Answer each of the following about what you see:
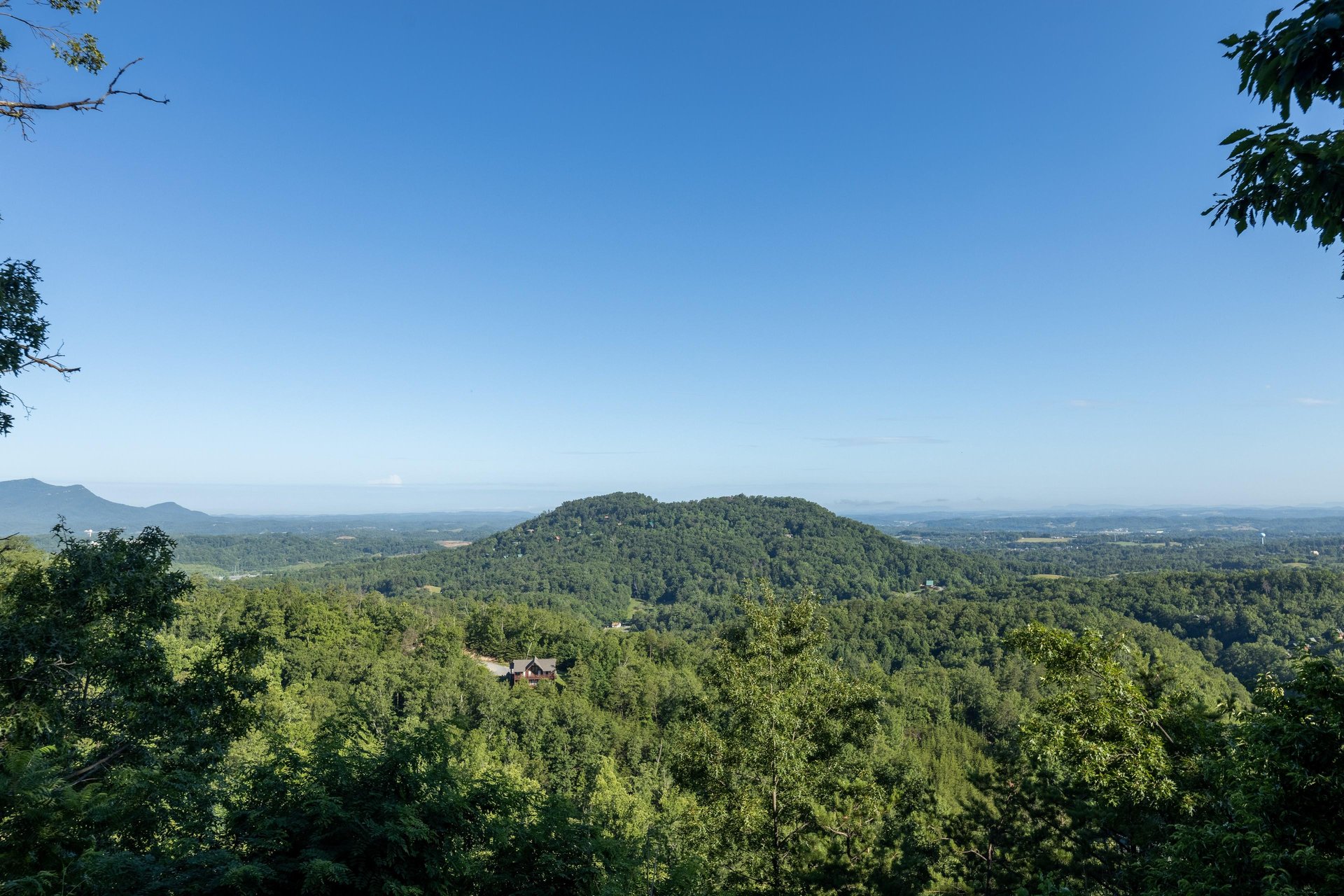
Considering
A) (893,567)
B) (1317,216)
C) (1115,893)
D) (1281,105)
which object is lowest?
(893,567)

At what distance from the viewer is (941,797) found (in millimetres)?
20719

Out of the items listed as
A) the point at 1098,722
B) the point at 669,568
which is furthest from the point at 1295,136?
the point at 669,568

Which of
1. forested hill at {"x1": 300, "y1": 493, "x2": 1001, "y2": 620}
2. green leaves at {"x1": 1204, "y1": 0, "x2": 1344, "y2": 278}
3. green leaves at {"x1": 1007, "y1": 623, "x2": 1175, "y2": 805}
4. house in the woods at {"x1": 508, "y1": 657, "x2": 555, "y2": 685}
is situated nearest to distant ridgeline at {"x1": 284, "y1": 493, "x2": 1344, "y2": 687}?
forested hill at {"x1": 300, "y1": 493, "x2": 1001, "y2": 620}

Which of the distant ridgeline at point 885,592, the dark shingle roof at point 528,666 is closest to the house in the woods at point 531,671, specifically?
the dark shingle roof at point 528,666

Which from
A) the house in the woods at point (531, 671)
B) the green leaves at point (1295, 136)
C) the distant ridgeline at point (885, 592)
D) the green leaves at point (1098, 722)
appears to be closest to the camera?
the green leaves at point (1295, 136)

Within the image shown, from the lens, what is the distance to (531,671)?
201 feet

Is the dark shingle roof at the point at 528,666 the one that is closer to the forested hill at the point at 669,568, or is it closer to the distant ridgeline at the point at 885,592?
the distant ridgeline at the point at 885,592

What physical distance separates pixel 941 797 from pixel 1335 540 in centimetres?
29580

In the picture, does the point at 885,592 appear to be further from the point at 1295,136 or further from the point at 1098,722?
the point at 1295,136

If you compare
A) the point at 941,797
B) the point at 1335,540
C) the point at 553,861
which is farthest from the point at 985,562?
the point at 553,861

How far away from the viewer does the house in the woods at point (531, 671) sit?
5975 centimetres

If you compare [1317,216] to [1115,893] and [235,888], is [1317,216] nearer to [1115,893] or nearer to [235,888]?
[235,888]

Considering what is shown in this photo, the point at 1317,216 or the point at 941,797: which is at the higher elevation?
the point at 1317,216

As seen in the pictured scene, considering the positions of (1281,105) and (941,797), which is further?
(941,797)
